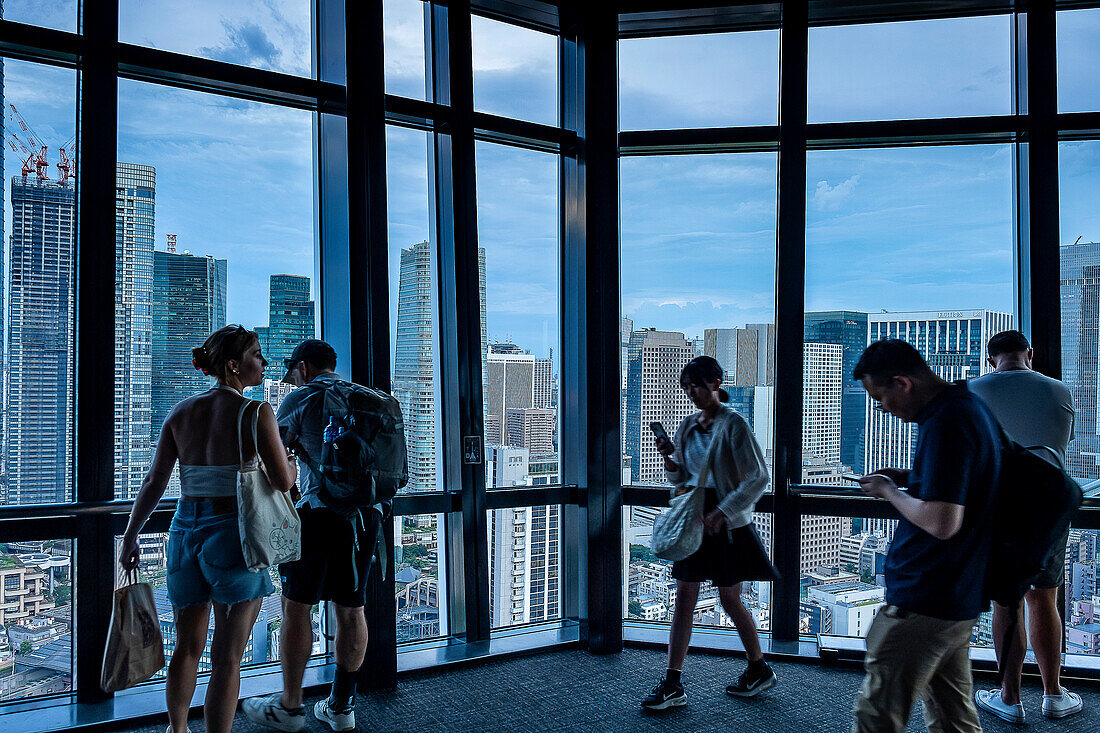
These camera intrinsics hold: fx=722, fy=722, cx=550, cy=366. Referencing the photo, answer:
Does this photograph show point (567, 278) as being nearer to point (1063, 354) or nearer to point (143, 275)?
point (143, 275)

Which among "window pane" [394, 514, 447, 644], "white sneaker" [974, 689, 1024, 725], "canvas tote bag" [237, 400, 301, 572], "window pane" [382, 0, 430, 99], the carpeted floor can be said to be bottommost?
the carpeted floor

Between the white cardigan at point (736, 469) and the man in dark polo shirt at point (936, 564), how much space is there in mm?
1114

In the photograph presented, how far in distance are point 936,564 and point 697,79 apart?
10.1 feet

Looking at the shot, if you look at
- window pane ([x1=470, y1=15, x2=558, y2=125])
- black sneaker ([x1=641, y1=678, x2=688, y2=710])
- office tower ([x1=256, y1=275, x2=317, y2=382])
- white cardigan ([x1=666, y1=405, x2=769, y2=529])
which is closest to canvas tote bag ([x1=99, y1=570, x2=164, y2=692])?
office tower ([x1=256, y1=275, x2=317, y2=382])

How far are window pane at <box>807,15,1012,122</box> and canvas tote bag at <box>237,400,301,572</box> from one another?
3.33 metres

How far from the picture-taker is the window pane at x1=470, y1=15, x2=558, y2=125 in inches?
157

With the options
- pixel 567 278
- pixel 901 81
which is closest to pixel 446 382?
pixel 567 278

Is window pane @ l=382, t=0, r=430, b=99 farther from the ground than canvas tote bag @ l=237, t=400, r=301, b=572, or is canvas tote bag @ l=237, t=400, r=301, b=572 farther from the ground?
window pane @ l=382, t=0, r=430, b=99

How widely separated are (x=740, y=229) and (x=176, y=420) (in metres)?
3.01

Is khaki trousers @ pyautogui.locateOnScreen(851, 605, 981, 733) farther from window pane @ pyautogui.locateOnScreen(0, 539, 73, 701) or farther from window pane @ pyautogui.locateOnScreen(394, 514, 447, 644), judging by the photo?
window pane @ pyautogui.locateOnScreen(0, 539, 73, 701)

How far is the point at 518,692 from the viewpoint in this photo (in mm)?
3332

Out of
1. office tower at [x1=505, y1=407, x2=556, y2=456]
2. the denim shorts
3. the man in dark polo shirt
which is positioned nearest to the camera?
the man in dark polo shirt

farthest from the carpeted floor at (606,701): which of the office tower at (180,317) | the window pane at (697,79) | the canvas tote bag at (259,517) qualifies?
the window pane at (697,79)

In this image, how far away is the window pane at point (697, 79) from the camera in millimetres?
4035
